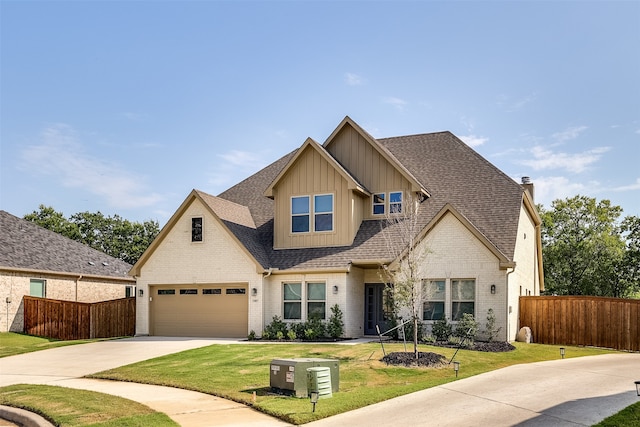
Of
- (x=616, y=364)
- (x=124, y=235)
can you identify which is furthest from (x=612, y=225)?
(x=124, y=235)

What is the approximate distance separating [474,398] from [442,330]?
10.2 meters

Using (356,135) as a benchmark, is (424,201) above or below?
below

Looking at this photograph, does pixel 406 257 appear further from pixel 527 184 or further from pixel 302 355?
pixel 527 184

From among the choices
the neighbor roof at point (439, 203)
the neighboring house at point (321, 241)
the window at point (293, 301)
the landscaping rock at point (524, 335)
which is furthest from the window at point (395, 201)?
the landscaping rock at point (524, 335)

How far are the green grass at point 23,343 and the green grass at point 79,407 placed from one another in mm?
9105

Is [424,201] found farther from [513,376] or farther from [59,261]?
[59,261]

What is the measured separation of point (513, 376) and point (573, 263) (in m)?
31.3

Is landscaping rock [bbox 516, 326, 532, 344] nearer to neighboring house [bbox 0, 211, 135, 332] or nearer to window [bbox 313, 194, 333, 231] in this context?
window [bbox 313, 194, 333, 231]

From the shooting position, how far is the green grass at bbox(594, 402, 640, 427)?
9938mm

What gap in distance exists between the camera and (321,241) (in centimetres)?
→ 2697

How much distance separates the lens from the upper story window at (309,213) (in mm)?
27016

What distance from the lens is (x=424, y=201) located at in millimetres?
27047

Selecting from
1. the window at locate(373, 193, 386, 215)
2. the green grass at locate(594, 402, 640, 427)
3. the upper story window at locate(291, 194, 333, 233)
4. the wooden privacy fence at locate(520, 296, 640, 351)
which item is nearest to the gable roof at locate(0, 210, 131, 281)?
the upper story window at locate(291, 194, 333, 233)

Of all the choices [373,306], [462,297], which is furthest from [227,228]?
[462,297]
